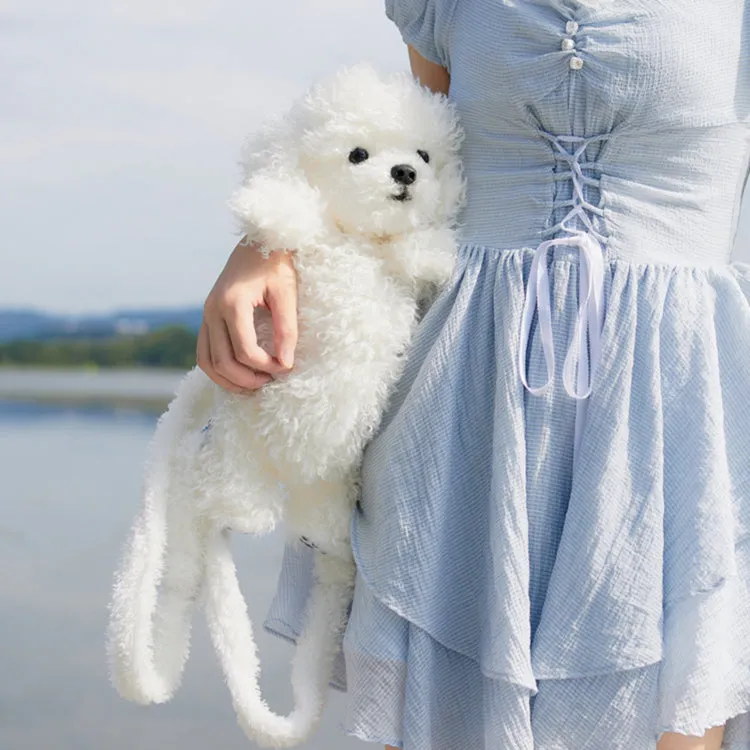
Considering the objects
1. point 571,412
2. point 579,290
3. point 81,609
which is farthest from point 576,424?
point 81,609

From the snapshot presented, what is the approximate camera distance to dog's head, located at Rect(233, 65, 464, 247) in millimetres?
919

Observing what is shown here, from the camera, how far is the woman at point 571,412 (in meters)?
0.85

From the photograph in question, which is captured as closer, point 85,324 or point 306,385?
point 306,385

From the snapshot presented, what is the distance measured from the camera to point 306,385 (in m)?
0.90

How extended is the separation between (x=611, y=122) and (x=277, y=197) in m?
0.30

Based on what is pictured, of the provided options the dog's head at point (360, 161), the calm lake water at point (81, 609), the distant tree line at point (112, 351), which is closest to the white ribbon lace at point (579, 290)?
the dog's head at point (360, 161)

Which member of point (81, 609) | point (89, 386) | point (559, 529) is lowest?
point (89, 386)

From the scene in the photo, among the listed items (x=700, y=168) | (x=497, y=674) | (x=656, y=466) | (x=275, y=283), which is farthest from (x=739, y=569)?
(x=275, y=283)

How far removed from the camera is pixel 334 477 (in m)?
0.95

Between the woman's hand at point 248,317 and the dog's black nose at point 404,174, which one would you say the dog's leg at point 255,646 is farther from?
the dog's black nose at point 404,174

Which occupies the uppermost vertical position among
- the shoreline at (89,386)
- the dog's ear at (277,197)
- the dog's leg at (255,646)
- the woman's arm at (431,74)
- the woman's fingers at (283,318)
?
the woman's arm at (431,74)

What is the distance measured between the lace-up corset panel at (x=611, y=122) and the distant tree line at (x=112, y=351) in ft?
15.1

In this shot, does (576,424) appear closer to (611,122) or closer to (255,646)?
(611,122)

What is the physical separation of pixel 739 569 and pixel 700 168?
356mm
